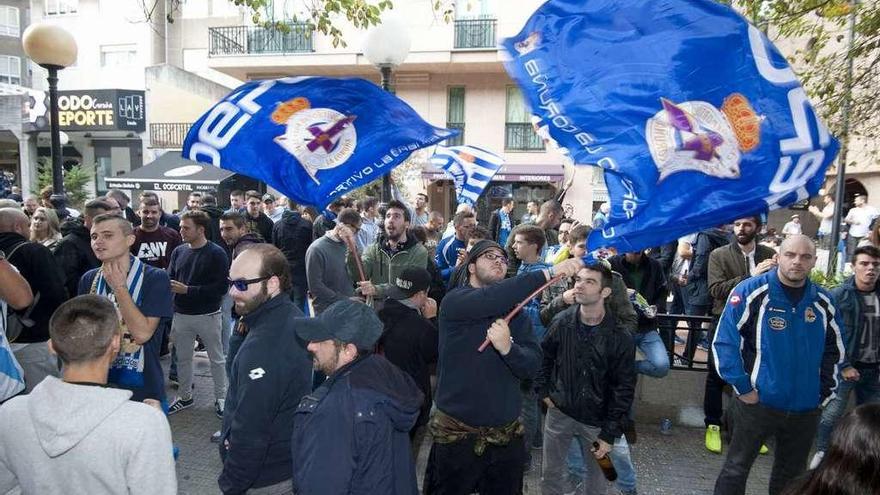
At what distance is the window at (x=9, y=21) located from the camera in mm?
32719

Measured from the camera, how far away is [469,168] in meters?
8.50

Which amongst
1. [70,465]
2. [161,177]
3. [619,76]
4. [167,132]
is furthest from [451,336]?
[167,132]

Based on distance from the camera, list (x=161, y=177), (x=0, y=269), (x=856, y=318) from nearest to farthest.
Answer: (x=0, y=269), (x=856, y=318), (x=161, y=177)

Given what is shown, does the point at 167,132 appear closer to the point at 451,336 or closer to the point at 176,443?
the point at 176,443

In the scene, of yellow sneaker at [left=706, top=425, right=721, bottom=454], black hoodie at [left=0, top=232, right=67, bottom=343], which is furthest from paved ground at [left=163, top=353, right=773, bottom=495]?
black hoodie at [left=0, top=232, right=67, bottom=343]

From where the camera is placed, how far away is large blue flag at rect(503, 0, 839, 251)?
3020mm

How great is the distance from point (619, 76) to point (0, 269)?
376 centimetres

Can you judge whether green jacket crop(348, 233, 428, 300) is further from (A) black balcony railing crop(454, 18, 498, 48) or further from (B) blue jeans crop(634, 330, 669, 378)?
(A) black balcony railing crop(454, 18, 498, 48)

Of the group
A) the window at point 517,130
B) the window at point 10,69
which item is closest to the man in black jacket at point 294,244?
the window at point 517,130

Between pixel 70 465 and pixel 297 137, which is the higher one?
pixel 297 137

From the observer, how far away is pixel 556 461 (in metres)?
4.29

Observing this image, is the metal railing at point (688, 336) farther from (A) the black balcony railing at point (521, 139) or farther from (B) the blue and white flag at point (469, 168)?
(A) the black balcony railing at point (521, 139)

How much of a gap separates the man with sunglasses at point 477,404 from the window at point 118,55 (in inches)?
1242

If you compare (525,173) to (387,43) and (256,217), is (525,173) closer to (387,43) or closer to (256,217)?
(256,217)
